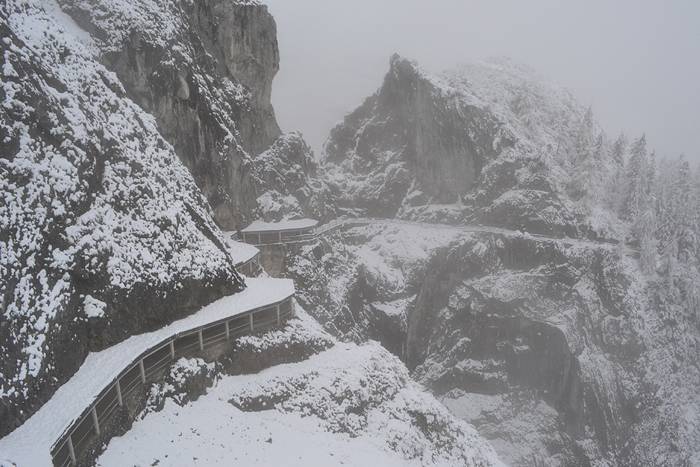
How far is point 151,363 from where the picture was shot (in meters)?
18.1

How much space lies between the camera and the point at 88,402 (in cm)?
1353

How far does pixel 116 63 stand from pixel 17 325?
82.2ft

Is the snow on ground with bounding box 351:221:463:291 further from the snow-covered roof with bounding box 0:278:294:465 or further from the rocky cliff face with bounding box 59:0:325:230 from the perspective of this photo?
the snow-covered roof with bounding box 0:278:294:465

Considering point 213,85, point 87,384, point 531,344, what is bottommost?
point 531,344

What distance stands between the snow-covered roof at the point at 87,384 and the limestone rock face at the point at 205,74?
57.6 ft

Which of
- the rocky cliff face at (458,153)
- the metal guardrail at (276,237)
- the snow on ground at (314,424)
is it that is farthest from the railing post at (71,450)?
the rocky cliff face at (458,153)

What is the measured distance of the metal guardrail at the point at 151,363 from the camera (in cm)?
1307

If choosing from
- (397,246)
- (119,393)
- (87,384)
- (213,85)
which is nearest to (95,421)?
(87,384)

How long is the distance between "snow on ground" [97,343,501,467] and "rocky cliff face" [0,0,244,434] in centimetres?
406

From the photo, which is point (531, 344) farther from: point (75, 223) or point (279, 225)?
point (75, 223)

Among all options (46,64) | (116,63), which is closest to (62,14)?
(116,63)

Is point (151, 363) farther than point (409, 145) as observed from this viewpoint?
No

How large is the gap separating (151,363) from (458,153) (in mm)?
50993

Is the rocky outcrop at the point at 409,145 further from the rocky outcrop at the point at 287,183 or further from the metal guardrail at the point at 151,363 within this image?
the metal guardrail at the point at 151,363
